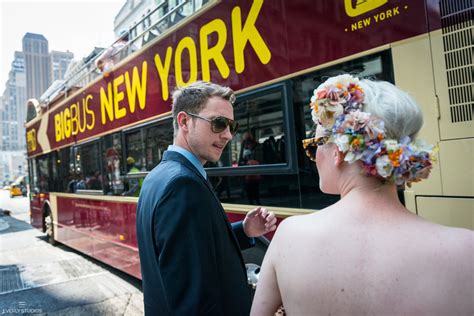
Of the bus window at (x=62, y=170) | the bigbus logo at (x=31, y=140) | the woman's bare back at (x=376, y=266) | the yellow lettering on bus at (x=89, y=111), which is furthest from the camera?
the bigbus logo at (x=31, y=140)

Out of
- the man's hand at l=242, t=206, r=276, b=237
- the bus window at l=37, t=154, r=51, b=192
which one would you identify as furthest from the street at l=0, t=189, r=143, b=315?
the man's hand at l=242, t=206, r=276, b=237

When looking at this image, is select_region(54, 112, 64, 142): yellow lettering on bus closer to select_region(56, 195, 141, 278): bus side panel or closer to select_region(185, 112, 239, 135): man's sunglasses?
select_region(56, 195, 141, 278): bus side panel

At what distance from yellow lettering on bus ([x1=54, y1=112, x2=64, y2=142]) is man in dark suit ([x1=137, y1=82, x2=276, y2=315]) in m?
6.04

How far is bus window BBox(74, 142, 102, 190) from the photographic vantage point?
17.6 feet

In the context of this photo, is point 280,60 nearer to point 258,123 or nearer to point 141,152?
point 258,123

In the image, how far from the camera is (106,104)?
198 inches

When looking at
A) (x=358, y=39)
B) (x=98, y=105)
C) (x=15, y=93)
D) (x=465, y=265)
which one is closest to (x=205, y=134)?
(x=358, y=39)

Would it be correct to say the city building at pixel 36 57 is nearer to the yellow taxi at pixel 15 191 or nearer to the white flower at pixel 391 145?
the yellow taxi at pixel 15 191

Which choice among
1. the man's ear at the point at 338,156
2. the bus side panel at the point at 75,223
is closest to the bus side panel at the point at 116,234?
the bus side panel at the point at 75,223

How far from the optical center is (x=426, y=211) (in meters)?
1.74

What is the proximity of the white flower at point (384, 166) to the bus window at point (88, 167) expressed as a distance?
4907 millimetres

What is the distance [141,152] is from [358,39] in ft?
9.47

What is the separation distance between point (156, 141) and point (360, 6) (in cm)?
256

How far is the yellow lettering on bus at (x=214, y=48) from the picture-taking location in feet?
9.57
